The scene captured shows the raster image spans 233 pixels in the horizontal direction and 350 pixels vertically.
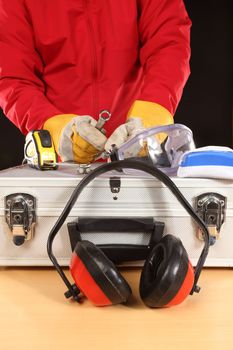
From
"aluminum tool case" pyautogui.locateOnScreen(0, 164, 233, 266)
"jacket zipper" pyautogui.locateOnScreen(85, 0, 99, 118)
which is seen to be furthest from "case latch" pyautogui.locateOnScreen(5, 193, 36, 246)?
"jacket zipper" pyautogui.locateOnScreen(85, 0, 99, 118)

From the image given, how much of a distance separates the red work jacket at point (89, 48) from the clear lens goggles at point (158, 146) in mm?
315

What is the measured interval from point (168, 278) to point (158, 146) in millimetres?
339

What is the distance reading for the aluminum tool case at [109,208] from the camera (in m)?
0.62

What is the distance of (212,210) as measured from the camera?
62 cm

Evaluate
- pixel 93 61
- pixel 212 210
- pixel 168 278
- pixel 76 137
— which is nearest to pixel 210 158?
pixel 212 210

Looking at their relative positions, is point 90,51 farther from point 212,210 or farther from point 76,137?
point 212,210

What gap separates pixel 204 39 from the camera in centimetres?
174

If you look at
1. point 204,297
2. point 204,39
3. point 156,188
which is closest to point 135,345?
point 204,297

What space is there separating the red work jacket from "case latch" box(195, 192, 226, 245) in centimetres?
48

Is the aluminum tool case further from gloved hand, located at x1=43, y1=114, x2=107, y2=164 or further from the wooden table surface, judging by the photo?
gloved hand, located at x1=43, y1=114, x2=107, y2=164

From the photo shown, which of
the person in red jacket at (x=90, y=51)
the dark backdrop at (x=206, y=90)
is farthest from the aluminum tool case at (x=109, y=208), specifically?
the dark backdrop at (x=206, y=90)

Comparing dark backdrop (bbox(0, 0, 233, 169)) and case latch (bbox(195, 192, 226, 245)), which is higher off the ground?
case latch (bbox(195, 192, 226, 245))

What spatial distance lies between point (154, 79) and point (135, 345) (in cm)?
75

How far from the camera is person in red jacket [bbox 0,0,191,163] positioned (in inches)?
42.0
